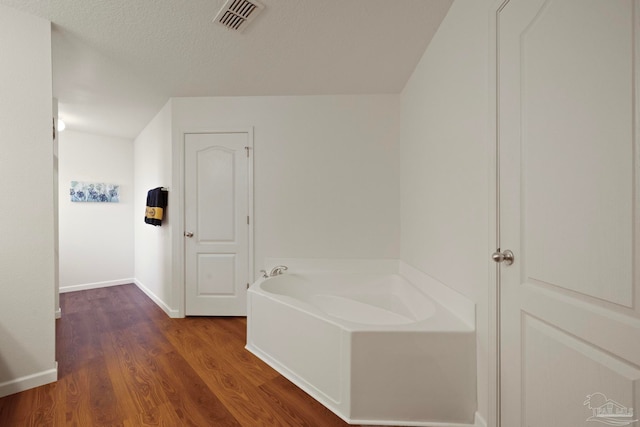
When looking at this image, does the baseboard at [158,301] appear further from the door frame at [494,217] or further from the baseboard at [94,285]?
the door frame at [494,217]

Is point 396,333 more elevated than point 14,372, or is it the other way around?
point 396,333

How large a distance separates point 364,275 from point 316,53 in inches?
77.4

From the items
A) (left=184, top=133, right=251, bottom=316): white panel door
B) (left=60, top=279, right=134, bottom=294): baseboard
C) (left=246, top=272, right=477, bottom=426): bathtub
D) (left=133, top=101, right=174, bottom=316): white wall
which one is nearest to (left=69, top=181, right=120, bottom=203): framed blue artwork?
(left=133, top=101, right=174, bottom=316): white wall

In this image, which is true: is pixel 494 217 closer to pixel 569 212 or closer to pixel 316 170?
pixel 569 212

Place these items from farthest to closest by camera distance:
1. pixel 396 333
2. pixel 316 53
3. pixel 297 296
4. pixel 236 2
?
pixel 297 296 → pixel 316 53 → pixel 236 2 → pixel 396 333

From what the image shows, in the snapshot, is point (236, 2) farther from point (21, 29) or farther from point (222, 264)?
point (222, 264)

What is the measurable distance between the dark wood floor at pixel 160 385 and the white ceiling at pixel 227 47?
2.29 m

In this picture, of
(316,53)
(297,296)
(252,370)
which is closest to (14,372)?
(252,370)

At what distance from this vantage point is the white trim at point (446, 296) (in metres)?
1.32

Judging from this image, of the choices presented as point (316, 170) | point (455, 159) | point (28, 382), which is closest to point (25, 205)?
point (28, 382)

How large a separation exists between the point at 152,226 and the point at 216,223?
4.05 ft

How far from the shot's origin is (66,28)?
1684 mm

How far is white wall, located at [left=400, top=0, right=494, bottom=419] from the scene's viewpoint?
3.98 ft

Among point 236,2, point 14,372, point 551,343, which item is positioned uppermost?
point 236,2
